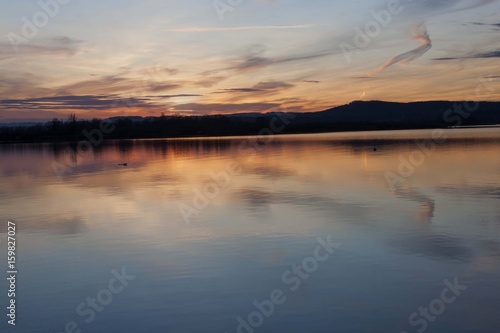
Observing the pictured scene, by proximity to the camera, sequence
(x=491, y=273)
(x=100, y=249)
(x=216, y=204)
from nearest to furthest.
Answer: (x=491, y=273) → (x=100, y=249) → (x=216, y=204)

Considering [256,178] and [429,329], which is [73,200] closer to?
[256,178]

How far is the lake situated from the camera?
228 inches

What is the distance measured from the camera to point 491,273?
22.9 feet

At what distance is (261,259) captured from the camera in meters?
7.99

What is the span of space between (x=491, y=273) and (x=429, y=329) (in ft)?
6.69

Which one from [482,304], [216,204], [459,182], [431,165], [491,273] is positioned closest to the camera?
[482,304]

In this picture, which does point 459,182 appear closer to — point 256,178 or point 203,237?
Result: point 256,178

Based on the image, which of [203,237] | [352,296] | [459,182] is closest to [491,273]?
[352,296]

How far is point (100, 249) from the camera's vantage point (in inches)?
353

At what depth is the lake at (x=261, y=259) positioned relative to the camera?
579 centimetres

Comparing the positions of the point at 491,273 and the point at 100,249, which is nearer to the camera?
the point at 491,273

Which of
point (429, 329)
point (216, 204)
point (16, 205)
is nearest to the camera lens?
point (429, 329)

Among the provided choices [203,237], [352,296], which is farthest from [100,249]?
[352,296]

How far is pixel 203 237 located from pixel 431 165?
49.1ft
